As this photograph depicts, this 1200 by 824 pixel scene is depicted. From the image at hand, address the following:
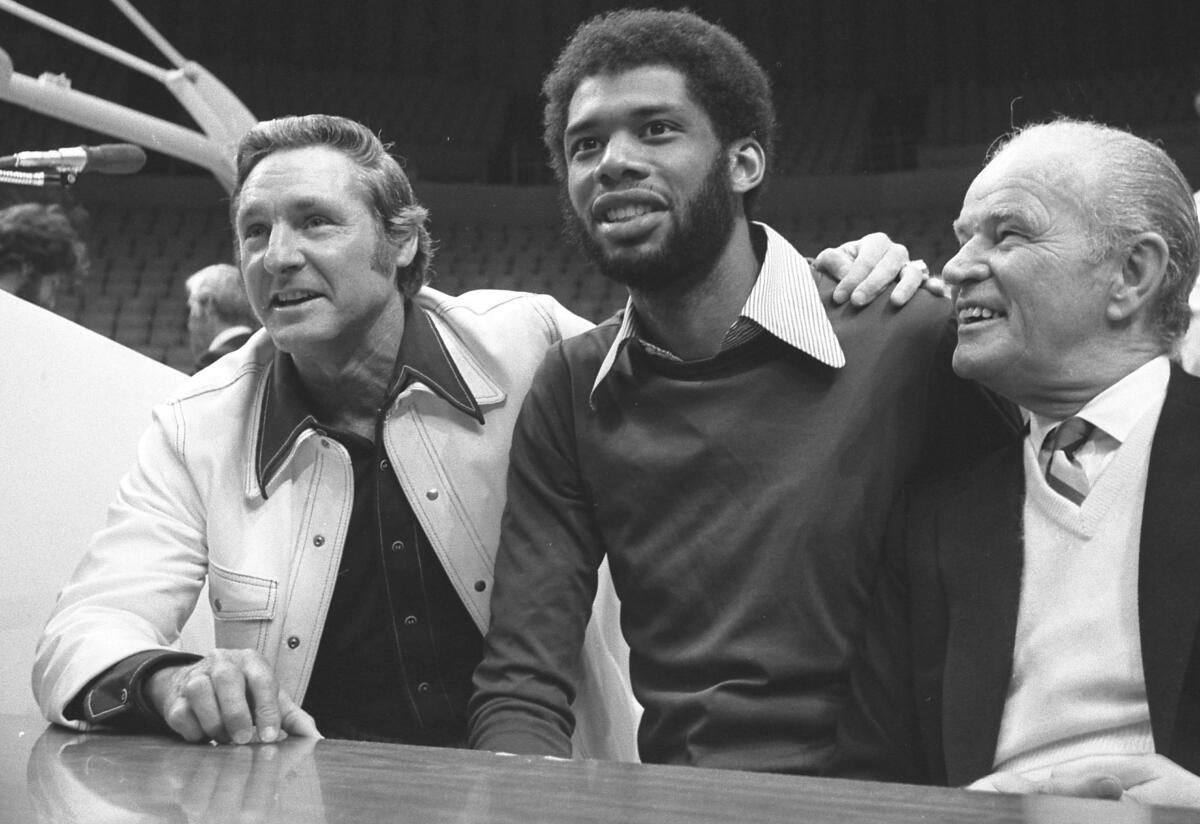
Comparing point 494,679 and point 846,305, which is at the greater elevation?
point 846,305

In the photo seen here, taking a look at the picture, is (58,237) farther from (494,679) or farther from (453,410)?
(494,679)

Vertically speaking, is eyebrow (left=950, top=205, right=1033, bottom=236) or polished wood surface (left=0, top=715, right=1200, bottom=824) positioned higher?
eyebrow (left=950, top=205, right=1033, bottom=236)

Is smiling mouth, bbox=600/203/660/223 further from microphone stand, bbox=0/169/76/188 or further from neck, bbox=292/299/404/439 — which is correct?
microphone stand, bbox=0/169/76/188

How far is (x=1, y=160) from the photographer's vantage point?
1.76 meters

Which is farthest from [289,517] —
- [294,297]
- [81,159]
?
[81,159]

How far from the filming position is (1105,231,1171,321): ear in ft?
3.92

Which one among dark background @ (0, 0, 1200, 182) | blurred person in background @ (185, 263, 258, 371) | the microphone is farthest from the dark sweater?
dark background @ (0, 0, 1200, 182)

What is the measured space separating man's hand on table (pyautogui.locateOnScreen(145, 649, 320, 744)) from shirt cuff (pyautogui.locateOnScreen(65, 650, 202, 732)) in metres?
0.02

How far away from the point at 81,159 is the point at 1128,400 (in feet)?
4.51

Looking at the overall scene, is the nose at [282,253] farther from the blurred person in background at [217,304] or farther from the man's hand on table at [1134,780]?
the blurred person in background at [217,304]

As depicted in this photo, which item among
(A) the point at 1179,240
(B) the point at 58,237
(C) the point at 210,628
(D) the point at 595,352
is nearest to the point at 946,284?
(A) the point at 1179,240

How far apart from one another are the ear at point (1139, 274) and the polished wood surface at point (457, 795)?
594mm

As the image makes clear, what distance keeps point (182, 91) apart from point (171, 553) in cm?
216

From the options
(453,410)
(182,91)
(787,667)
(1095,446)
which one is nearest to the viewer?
(1095,446)
